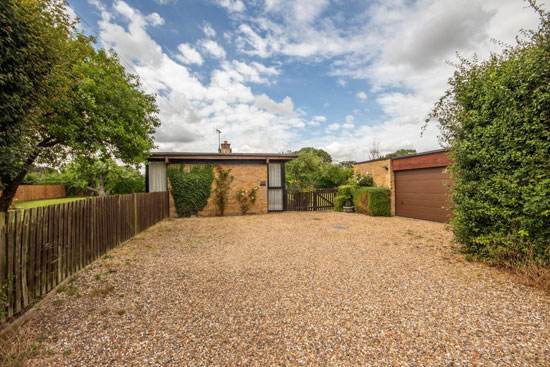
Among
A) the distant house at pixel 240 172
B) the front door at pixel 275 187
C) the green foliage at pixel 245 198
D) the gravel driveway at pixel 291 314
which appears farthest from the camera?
the front door at pixel 275 187

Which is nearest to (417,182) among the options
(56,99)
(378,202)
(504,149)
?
(378,202)

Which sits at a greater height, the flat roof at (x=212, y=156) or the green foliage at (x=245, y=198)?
the flat roof at (x=212, y=156)

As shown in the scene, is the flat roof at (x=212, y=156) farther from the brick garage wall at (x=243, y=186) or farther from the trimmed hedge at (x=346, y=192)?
the trimmed hedge at (x=346, y=192)

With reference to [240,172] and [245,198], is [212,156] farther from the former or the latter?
[245,198]

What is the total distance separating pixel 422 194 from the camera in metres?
9.34

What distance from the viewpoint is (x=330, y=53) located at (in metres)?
8.92

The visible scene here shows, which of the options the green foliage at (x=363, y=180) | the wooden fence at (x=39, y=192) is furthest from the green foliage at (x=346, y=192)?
the wooden fence at (x=39, y=192)

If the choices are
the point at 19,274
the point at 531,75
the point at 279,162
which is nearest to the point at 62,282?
the point at 19,274

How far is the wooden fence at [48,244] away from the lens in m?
2.40

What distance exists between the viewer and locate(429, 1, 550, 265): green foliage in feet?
10.2

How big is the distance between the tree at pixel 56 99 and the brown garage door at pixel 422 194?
34.5ft

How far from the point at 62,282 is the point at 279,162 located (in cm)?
998

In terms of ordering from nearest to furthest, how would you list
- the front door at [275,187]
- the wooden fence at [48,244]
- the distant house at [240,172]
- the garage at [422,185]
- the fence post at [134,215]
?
the wooden fence at [48,244], the fence post at [134,215], the garage at [422,185], the distant house at [240,172], the front door at [275,187]

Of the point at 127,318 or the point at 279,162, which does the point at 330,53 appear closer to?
the point at 279,162
